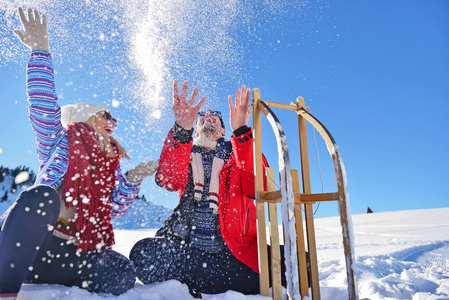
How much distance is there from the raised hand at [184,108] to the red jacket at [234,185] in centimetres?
17

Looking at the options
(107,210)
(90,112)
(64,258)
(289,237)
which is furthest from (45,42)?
(289,237)

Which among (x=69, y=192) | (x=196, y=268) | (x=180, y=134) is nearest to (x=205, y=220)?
(x=196, y=268)

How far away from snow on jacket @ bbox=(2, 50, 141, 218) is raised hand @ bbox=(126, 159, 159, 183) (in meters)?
0.62

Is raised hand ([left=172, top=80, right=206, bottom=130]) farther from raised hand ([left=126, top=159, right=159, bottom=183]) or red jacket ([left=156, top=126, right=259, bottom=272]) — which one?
raised hand ([left=126, top=159, right=159, bottom=183])

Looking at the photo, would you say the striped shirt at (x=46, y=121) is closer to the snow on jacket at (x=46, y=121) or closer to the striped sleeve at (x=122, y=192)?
the snow on jacket at (x=46, y=121)

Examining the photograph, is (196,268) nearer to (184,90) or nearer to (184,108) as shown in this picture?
(184,108)

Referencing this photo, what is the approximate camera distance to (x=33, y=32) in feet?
7.98

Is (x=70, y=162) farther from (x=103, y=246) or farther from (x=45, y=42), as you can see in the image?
(x=45, y=42)

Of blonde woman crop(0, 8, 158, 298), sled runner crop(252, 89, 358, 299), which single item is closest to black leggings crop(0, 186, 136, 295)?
blonde woman crop(0, 8, 158, 298)

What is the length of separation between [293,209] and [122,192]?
1703 mm

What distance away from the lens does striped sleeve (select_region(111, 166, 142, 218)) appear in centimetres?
289

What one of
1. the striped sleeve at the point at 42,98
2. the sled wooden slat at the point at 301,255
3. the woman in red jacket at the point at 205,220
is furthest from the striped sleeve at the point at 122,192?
the sled wooden slat at the point at 301,255

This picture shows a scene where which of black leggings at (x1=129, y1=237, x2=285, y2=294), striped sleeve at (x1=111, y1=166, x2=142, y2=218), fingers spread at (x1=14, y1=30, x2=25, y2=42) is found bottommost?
black leggings at (x1=129, y1=237, x2=285, y2=294)

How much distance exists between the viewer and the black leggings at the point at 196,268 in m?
2.83
